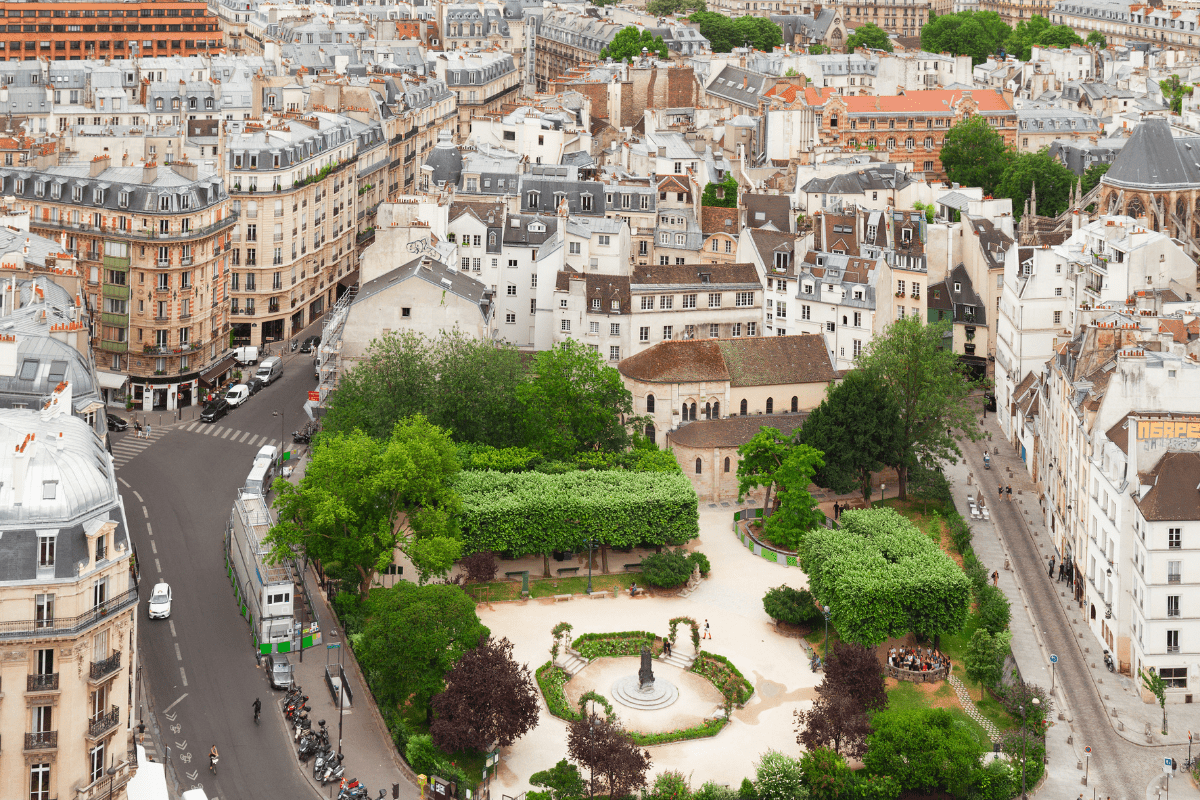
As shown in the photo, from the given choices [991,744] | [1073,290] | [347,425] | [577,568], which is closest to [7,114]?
[347,425]

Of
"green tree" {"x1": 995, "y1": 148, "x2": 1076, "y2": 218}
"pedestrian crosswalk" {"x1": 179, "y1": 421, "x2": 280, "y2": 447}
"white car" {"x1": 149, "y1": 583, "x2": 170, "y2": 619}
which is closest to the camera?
"white car" {"x1": 149, "y1": 583, "x2": 170, "y2": 619}

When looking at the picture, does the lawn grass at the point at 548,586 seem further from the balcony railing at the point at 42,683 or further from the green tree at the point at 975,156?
the green tree at the point at 975,156

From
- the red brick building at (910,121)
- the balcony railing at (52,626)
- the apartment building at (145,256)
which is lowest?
the balcony railing at (52,626)

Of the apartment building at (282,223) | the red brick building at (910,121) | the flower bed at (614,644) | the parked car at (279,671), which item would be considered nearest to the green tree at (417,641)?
the parked car at (279,671)

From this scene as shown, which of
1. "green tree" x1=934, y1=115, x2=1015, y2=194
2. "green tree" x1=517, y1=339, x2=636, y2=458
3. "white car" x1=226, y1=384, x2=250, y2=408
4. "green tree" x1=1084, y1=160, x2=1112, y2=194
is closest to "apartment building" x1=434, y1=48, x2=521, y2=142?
"green tree" x1=934, y1=115, x2=1015, y2=194

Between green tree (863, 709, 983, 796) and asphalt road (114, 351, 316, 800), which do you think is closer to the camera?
green tree (863, 709, 983, 796)

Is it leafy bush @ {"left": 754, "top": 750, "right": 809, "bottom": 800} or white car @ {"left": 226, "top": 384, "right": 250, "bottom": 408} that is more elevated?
white car @ {"left": 226, "top": 384, "right": 250, "bottom": 408}

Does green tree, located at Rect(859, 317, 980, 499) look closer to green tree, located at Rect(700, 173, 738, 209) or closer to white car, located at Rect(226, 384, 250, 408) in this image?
green tree, located at Rect(700, 173, 738, 209)
